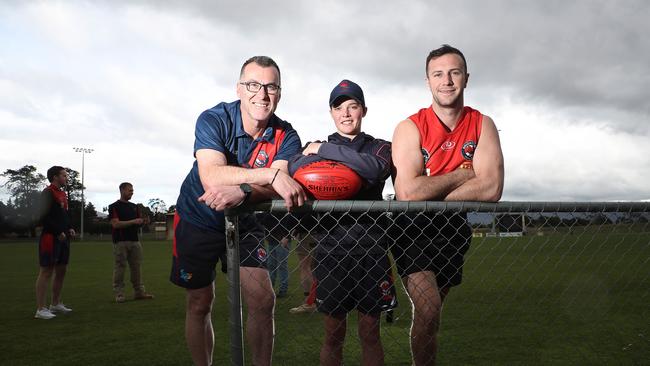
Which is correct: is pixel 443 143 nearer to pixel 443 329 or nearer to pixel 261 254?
pixel 261 254

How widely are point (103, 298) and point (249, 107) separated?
7.44 metres

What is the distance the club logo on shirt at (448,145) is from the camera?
321 cm

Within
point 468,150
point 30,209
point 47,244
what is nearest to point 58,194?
point 47,244

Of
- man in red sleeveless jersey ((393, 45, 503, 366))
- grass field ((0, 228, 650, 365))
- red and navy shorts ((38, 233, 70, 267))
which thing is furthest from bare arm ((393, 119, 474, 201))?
red and navy shorts ((38, 233, 70, 267))

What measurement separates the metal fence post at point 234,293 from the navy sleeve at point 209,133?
652mm

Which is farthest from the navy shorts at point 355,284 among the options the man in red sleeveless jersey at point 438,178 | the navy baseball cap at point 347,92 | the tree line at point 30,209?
the tree line at point 30,209

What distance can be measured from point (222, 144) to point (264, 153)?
0.93 ft

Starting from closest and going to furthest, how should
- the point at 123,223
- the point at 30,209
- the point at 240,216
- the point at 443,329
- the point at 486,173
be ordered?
the point at 486,173 < the point at 240,216 < the point at 443,329 < the point at 123,223 < the point at 30,209

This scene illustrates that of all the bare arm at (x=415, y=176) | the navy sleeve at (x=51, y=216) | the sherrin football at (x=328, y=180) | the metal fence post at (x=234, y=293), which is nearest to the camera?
the metal fence post at (x=234, y=293)

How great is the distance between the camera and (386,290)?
3020mm

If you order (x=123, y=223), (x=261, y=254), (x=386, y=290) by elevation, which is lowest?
(x=386, y=290)

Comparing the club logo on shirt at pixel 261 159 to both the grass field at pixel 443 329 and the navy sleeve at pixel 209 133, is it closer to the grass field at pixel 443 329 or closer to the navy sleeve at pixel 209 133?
the navy sleeve at pixel 209 133

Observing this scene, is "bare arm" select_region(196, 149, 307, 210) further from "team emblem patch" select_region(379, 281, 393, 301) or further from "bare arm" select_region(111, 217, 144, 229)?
"bare arm" select_region(111, 217, 144, 229)

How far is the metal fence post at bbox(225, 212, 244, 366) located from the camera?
2.62 meters
